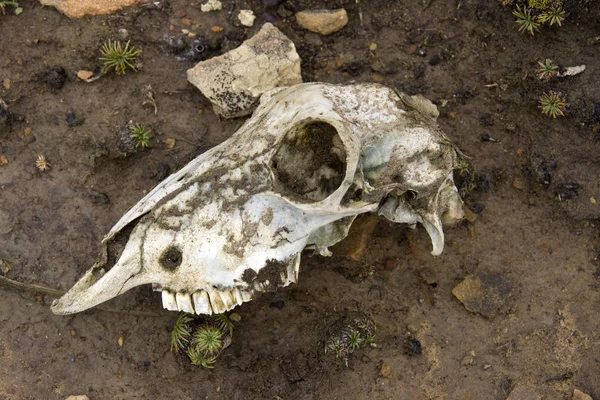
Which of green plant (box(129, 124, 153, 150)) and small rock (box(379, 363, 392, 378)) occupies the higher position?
green plant (box(129, 124, 153, 150))

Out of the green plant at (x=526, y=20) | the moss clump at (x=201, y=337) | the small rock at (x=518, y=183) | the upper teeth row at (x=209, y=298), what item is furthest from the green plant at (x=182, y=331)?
the green plant at (x=526, y=20)

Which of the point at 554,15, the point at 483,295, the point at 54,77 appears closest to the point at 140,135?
the point at 54,77

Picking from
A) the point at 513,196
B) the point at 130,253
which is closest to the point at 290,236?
the point at 130,253

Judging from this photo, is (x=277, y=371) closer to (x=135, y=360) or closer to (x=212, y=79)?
(x=135, y=360)

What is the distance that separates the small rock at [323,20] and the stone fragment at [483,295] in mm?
2706

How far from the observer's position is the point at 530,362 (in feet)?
18.8

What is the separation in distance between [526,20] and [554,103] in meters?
0.82

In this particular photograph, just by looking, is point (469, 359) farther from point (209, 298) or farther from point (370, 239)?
point (209, 298)

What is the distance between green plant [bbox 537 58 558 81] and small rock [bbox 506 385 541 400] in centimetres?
288

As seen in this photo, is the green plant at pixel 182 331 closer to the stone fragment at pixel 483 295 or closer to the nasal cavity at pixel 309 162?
the nasal cavity at pixel 309 162

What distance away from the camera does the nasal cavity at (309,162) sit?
14.6 ft

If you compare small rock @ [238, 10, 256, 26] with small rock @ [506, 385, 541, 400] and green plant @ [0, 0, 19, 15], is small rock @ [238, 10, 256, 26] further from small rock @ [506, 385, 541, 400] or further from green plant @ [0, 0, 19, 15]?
small rock @ [506, 385, 541, 400]

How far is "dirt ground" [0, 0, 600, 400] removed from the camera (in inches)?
220

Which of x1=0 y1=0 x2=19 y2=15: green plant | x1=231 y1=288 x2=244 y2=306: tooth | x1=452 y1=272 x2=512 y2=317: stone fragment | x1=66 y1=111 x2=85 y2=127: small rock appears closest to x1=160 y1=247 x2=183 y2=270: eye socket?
A: x1=231 y1=288 x2=244 y2=306: tooth
